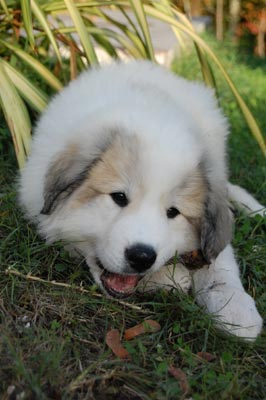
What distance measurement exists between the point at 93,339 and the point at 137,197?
22.4 inches

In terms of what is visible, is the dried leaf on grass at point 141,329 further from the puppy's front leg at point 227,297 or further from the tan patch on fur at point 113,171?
the tan patch on fur at point 113,171

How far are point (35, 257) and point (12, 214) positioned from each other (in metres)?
0.35

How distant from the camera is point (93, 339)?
90.7 inches

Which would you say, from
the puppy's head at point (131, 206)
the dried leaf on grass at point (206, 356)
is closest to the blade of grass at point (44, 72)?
the puppy's head at point (131, 206)

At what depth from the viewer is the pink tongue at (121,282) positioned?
257 centimetres

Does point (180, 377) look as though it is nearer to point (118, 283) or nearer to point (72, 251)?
point (118, 283)

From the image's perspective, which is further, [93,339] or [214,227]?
[214,227]

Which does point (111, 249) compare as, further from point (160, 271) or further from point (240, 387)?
point (240, 387)

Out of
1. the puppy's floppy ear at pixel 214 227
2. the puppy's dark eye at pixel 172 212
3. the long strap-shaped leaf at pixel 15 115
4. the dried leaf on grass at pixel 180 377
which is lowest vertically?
the dried leaf on grass at pixel 180 377

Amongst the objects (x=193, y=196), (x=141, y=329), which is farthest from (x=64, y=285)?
(x=193, y=196)

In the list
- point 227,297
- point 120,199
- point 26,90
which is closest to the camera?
point 120,199

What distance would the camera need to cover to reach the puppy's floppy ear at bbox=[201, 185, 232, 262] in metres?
2.61

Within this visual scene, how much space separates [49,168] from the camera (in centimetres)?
263

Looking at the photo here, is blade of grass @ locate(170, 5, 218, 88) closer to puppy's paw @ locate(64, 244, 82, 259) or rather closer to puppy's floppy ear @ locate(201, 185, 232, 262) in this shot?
puppy's floppy ear @ locate(201, 185, 232, 262)
